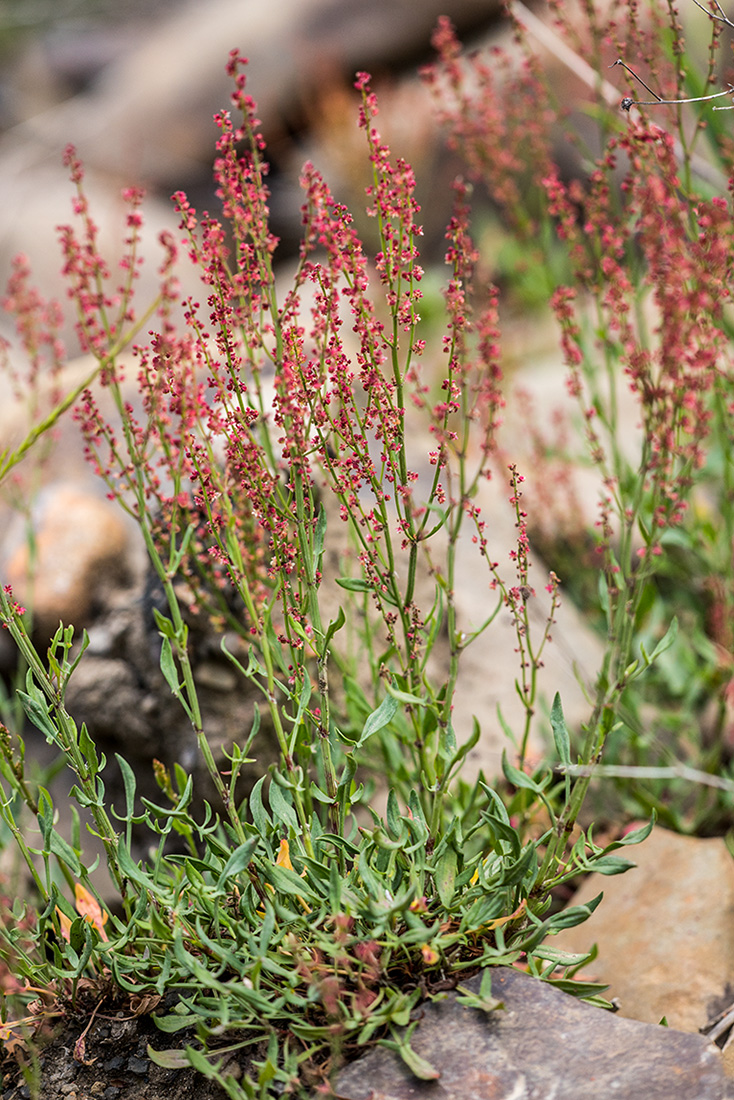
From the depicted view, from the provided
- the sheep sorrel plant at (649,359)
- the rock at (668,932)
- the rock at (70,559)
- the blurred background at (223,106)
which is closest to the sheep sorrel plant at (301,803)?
the sheep sorrel plant at (649,359)

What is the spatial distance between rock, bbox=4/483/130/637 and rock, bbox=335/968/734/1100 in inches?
71.6

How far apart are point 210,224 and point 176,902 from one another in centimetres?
108

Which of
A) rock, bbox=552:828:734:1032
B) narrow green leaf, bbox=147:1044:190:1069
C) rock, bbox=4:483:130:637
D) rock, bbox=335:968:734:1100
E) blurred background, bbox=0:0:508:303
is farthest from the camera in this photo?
blurred background, bbox=0:0:508:303

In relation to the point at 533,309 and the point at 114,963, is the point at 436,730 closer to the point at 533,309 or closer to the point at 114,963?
the point at 114,963

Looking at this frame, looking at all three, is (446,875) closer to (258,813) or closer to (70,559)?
(258,813)

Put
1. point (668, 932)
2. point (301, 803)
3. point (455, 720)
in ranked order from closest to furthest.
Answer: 1. point (301, 803)
2. point (668, 932)
3. point (455, 720)

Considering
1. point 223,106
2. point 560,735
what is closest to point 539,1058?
point 560,735

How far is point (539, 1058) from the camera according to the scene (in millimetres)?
1448

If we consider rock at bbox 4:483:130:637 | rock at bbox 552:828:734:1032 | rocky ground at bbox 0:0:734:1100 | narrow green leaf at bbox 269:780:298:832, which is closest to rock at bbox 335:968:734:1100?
rocky ground at bbox 0:0:734:1100

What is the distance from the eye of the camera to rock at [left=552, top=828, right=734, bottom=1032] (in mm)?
2004

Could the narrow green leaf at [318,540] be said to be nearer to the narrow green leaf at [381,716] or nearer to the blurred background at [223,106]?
the narrow green leaf at [381,716]

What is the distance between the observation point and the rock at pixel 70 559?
9.76ft

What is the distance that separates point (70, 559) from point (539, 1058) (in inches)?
82.1

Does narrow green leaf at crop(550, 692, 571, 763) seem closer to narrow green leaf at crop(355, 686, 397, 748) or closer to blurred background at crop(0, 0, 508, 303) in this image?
narrow green leaf at crop(355, 686, 397, 748)
